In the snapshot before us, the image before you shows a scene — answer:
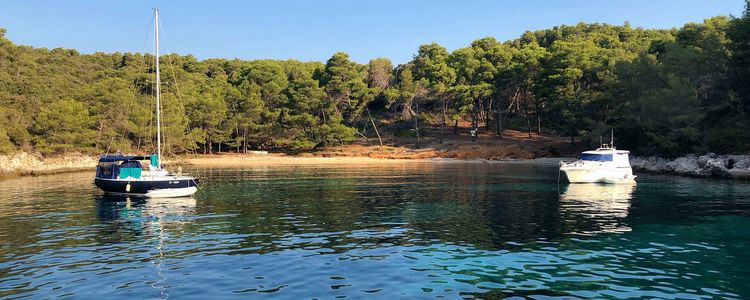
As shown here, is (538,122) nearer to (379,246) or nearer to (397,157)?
(397,157)

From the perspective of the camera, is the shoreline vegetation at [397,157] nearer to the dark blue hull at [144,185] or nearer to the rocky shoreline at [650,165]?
the rocky shoreline at [650,165]

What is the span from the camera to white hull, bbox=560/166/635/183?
46.4 meters

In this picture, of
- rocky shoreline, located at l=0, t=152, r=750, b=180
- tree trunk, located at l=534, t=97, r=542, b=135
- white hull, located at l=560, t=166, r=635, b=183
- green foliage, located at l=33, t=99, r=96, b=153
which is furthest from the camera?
tree trunk, located at l=534, t=97, r=542, b=135

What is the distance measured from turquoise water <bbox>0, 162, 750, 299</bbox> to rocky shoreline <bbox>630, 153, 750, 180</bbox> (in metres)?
15.5

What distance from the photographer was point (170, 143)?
83750 mm

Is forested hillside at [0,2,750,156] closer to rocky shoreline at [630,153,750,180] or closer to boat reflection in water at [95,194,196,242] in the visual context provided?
rocky shoreline at [630,153,750,180]

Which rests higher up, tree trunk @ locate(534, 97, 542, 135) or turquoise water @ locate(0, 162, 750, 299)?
tree trunk @ locate(534, 97, 542, 135)

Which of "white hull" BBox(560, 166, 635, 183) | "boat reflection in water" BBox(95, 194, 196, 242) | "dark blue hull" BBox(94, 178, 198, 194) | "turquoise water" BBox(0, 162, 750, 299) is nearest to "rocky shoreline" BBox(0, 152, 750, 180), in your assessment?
"white hull" BBox(560, 166, 635, 183)

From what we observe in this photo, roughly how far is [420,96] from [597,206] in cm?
6995

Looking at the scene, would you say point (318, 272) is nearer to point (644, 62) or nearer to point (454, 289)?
point (454, 289)

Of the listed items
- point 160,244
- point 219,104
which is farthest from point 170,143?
point 160,244

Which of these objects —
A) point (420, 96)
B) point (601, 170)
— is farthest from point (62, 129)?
point (601, 170)

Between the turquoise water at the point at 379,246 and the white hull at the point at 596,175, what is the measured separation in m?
8.97

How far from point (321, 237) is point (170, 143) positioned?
69.7 metres
